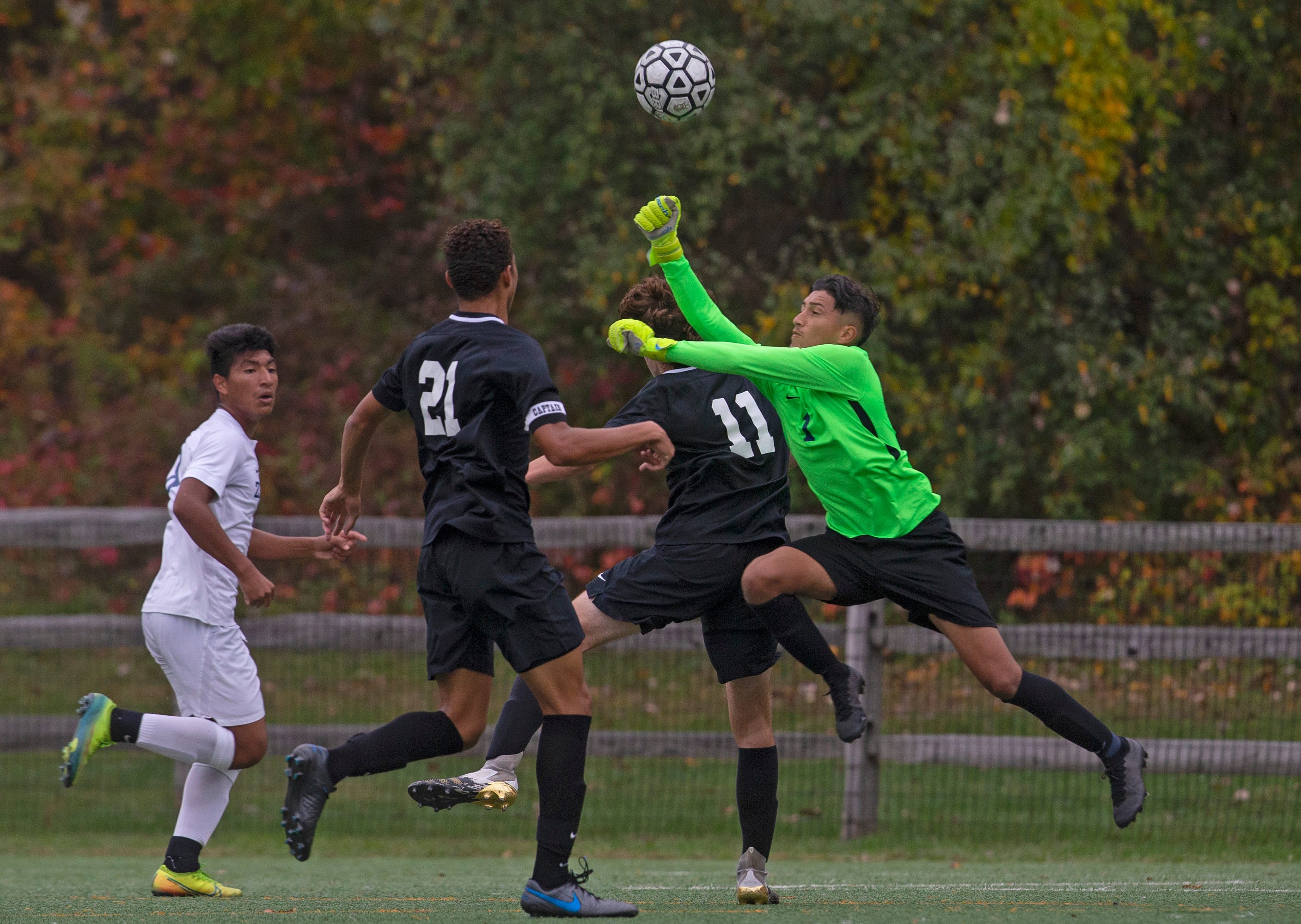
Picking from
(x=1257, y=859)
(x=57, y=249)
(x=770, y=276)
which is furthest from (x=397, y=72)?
(x=1257, y=859)

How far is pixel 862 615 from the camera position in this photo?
322 inches

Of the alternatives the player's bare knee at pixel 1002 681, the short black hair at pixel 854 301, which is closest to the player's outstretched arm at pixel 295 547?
the short black hair at pixel 854 301

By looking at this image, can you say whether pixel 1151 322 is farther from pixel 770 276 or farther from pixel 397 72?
pixel 397 72

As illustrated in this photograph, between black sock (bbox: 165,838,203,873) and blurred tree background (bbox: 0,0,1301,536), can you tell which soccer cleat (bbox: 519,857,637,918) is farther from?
blurred tree background (bbox: 0,0,1301,536)

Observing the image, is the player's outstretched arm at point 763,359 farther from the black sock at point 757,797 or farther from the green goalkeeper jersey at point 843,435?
the black sock at point 757,797

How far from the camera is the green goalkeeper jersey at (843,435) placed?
207 inches

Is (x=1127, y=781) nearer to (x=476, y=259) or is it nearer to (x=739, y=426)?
(x=739, y=426)

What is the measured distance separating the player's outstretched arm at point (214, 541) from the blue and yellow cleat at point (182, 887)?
109 cm

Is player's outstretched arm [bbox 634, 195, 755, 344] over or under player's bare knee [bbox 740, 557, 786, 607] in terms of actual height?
over

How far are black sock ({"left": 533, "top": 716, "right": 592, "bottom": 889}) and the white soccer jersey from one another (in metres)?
1.57

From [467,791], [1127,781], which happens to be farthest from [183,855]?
[1127,781]

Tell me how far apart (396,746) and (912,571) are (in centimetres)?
182

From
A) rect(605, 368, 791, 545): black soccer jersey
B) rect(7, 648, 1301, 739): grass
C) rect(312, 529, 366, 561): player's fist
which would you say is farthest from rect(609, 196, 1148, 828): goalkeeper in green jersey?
rect(7, 648, 1301, 739): grass

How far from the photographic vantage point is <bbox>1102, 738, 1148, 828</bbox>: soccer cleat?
206 inches
